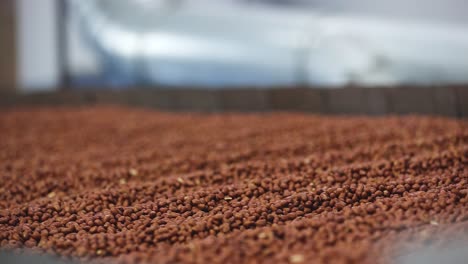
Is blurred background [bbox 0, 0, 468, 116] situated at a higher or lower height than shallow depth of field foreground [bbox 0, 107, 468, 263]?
higher

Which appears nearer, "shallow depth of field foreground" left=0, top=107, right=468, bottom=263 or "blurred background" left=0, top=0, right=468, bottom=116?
"shallow depth of field foreground" left=0, top=107, right=468, bottom=263

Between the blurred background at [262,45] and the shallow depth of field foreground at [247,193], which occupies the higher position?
the blurred background at [262,45]

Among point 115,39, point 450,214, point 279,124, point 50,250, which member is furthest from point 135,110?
point 450,214

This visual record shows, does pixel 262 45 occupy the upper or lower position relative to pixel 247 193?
upper

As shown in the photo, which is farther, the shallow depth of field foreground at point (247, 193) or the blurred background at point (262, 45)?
the blurred background at point (262, 45)
